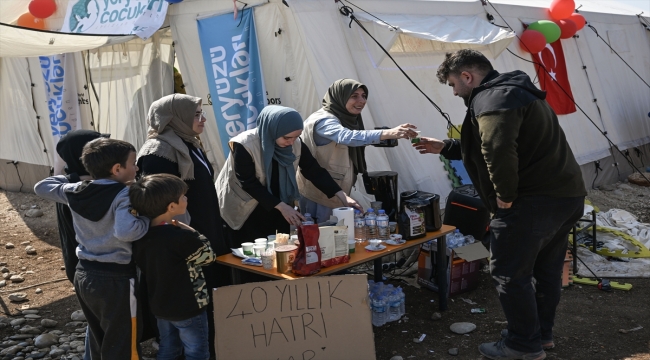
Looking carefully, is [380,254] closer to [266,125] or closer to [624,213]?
[266,125]

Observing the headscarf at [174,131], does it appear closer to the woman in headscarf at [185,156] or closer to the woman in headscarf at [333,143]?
the woman in headscarf at [185,156]

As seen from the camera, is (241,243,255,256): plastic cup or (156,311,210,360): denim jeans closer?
(156,311,210,360): denim jeans

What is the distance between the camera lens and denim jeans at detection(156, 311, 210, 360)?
3.00 m

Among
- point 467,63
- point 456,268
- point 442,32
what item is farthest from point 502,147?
point 442,32

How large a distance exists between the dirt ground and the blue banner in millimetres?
2083

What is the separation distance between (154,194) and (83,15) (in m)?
5.08

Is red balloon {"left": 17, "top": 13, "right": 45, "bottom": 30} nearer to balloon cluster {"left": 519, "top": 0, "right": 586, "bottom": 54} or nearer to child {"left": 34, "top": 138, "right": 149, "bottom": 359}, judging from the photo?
child {"left": 34, "top": 138, "right": 149, "bottom": 359}

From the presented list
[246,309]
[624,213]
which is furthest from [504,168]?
[624,213]

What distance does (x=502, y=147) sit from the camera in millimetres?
3004

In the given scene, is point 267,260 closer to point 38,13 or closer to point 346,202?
point 346,202

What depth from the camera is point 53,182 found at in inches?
119

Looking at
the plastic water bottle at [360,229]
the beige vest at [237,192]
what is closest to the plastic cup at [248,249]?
the beige vest at [237,192]

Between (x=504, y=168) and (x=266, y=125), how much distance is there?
1494 mm

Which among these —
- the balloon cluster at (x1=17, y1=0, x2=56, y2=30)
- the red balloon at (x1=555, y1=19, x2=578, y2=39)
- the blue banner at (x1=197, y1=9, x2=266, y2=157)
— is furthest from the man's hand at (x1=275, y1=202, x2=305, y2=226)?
the red balloon at (x1=555, y1=19, x2=578, y2=39)
